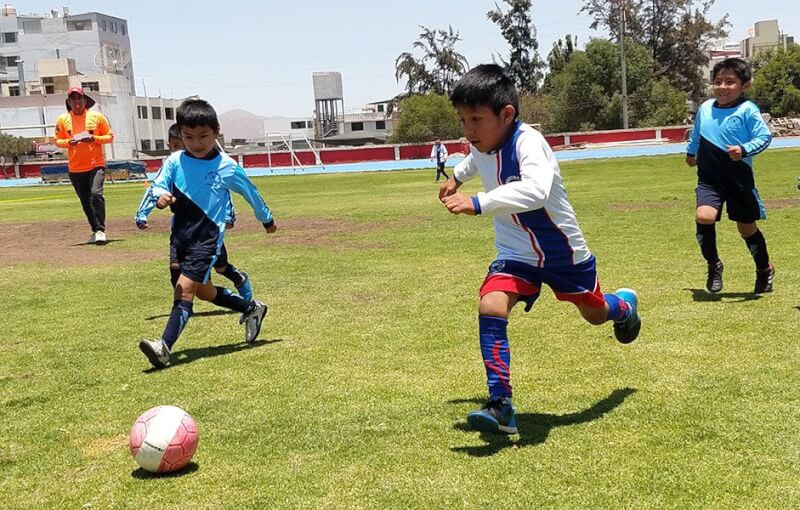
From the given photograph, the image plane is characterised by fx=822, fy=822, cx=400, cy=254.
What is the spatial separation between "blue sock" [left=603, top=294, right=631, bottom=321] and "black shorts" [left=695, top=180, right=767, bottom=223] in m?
2.92

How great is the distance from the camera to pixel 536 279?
4414 millimetres

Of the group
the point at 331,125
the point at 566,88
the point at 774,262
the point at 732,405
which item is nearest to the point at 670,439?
the point at 732,405

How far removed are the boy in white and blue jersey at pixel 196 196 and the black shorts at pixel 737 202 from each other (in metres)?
3.97

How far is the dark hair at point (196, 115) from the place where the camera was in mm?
6062

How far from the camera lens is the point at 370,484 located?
360cm

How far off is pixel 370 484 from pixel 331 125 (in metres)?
→ 111

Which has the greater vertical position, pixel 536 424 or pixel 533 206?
pixel 533 206

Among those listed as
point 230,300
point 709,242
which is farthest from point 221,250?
point 709,242

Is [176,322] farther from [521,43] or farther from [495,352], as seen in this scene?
[521,43]

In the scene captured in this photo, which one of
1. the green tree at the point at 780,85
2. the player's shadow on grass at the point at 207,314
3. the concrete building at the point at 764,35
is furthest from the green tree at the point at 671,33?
the player's shadow on grass at the point at 207,314

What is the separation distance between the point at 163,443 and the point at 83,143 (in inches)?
430

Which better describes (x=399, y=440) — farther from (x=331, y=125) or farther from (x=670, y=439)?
(x=331, y=125)

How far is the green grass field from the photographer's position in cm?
358

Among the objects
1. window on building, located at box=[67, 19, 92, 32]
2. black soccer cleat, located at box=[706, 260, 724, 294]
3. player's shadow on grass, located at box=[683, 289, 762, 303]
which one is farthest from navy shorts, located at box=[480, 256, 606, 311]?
window on building, located at box=[67, 19, 92, 32]
